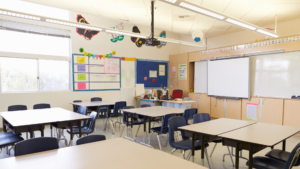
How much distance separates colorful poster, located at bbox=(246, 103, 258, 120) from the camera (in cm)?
581

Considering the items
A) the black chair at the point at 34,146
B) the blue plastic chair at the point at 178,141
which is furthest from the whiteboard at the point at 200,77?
the black chair at the point at 34,146

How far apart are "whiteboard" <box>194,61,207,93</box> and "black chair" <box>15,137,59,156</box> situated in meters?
6.32

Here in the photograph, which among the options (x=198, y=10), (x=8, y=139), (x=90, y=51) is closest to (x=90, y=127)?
(x=8, y=139)

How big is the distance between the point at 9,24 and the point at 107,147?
5459 millimetres

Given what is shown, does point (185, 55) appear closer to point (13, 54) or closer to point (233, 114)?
point (233, 114)

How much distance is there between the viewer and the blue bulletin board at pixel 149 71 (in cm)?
800

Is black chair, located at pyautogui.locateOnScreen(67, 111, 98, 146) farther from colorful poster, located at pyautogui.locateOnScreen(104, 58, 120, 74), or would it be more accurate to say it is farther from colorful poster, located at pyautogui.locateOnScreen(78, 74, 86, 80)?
colorful poster, located at pyautogui.locateOnScreen(104, 58, 120, 74)

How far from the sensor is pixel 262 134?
2.40m

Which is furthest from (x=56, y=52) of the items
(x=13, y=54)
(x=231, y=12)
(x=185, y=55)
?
(x=231, y=12)

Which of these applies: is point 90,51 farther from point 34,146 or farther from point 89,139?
point 34,146

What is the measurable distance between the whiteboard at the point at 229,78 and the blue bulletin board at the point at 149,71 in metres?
2.34

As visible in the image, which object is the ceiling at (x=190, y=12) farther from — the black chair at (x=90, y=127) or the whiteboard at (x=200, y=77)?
the black chair at (x=90, y=127)

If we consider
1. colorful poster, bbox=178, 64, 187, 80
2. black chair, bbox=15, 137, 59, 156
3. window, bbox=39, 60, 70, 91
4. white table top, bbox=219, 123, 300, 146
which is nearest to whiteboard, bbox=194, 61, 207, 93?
colorful poster, bbox=178, 64, 187, 80

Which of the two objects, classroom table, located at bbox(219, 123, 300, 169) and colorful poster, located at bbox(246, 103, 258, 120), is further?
colorful poster, located at bbox(246, 103, 258, 120)
